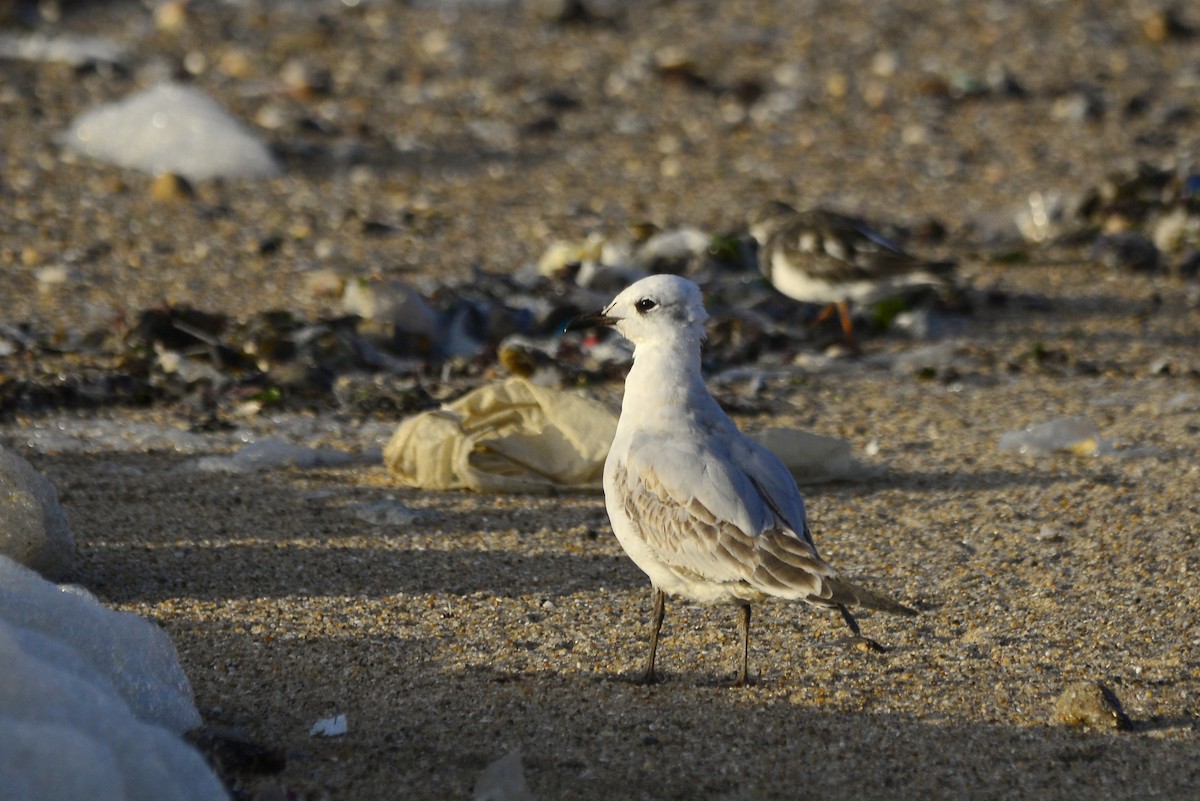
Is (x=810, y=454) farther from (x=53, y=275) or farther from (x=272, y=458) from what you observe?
(x=53, y=275)

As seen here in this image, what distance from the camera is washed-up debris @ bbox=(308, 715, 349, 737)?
149 inches

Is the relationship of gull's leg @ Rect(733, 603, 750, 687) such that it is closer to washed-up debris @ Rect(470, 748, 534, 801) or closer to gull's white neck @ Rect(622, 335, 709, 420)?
gull's white neck @ Rect(622, 335, 709, 420)

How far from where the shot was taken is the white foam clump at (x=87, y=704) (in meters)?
2.88

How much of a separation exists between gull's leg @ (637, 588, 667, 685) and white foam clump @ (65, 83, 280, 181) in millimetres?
7083

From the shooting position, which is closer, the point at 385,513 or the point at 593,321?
the point at 593,321

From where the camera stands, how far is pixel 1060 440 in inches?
251

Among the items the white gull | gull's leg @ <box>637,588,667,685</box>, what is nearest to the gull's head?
the white gull

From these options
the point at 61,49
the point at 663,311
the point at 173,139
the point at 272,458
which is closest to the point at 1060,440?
the point at 663,311

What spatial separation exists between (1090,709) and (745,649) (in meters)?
0.87

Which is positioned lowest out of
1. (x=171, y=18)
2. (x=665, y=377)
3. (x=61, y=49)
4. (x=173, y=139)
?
(x=173, y=139)

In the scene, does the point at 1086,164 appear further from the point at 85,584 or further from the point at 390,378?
the point at 85,584

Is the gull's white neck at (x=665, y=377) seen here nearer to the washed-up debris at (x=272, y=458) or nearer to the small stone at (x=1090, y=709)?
the small stone at (x=1090, y=709)

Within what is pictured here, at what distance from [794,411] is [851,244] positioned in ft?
5.46

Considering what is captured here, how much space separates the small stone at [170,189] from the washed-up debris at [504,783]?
24.3 ft
